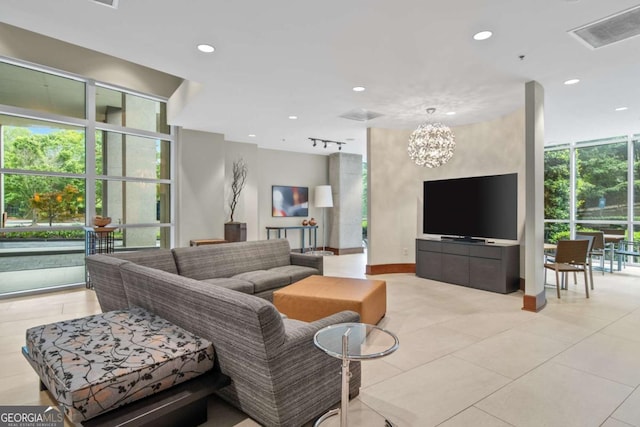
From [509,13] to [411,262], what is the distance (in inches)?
189

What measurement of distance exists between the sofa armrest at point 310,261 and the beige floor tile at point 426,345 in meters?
1.70

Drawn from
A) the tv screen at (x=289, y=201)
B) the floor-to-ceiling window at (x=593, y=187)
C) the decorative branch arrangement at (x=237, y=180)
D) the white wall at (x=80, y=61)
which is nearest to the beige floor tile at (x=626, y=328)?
the floor-to-ceiling window at (x=593, y=187)

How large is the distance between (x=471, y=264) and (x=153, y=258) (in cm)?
460

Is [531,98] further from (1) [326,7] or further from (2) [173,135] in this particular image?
(2) [173,135]

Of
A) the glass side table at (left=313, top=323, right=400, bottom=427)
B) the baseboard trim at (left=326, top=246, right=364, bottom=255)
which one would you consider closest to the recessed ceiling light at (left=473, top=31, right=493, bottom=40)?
the glass side table at (left=313, top=323, right=400, bottom=427)

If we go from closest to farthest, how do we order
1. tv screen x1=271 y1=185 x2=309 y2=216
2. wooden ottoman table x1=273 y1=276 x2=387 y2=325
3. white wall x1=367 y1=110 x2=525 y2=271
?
wooden ottoman table x1=273 y1=276 x2=387 y2=325
white wall x1=367 y1=110 x2=525 y2=271
tv screen x1=271 y1=185 x2=309 y2=216

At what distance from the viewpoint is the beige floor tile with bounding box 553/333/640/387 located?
259cm

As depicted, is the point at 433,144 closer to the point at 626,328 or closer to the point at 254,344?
the point at 626,328

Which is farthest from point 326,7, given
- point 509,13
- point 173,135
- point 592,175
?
point 592,175

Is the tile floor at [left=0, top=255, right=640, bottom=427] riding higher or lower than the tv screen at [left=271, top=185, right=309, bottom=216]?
lower

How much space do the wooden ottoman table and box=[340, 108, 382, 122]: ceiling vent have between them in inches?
115

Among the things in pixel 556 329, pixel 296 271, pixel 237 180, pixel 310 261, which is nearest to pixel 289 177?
pixel 237 180

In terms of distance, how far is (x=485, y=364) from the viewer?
2.72m

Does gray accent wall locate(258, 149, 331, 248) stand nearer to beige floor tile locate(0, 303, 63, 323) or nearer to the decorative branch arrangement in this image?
the decorative branch arrangement
